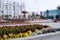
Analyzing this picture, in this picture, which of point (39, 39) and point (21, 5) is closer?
point (39, 39)

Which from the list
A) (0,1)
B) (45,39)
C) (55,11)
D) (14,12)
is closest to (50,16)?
(55,11)

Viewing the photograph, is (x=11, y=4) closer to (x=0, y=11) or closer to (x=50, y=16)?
(x=0, y=11)

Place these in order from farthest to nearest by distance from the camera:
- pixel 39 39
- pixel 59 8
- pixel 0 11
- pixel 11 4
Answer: pixel 11 4, pixel 0 11, pixel 59 8, pixel 39 39

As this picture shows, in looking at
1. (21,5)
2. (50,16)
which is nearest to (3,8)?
(21,5)

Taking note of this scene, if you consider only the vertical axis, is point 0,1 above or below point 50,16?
above

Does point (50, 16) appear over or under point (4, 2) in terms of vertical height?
under

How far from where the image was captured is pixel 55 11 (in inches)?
1834

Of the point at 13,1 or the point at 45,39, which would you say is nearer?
the point at 45,39

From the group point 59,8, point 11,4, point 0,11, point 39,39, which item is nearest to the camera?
point 39,39

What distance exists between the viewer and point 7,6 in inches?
2170

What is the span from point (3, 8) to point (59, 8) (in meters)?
16.0

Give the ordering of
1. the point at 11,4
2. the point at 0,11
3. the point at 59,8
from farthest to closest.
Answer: the point at 11,4 < the point at 0,11 < the point at 59,8

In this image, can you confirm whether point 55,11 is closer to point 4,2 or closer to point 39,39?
point 4,2

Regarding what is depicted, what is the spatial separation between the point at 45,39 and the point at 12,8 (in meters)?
48.1
